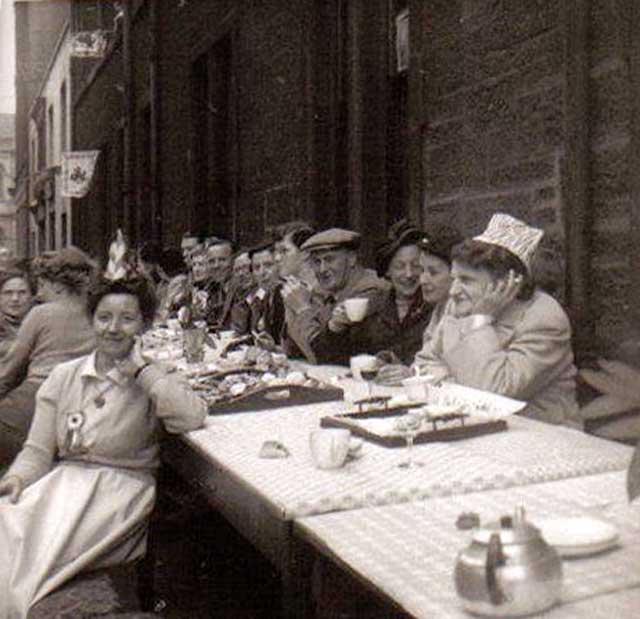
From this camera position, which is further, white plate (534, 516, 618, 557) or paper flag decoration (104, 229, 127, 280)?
paper flag decoration (104, 229, 127, 280)

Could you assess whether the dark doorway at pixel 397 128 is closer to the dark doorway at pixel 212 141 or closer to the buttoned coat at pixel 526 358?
the buttoned coat at pixel 526 358

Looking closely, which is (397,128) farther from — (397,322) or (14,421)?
(14,421)

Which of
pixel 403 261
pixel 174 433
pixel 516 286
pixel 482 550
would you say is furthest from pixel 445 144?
pixel 482 550

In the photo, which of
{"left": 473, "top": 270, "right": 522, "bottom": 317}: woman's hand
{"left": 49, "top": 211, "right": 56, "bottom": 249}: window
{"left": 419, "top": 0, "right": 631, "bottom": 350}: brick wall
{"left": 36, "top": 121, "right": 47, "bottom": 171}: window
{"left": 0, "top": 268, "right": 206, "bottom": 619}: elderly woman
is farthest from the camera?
{"left": 36, "top": 121, "right": 47, "bottom": 171}: window

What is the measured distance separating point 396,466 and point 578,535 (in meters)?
0.70

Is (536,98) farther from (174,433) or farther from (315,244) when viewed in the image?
(174,433)

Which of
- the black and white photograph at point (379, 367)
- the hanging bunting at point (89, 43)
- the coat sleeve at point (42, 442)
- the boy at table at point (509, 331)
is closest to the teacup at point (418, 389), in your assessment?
the black and white photograph at point (379, 367)

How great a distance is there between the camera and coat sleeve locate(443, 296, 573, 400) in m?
3.29

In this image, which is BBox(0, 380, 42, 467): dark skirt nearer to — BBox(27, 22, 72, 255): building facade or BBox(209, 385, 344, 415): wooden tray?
BBox(209, 385, 344, 415): wooden tray

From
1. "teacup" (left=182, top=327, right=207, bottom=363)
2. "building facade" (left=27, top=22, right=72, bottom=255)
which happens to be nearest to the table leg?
"teacup" (left=182, top=327, right=207, bottom=363)

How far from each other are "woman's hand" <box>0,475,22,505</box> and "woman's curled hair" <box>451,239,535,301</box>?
1.55 meters

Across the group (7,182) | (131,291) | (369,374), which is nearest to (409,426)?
(369,374)

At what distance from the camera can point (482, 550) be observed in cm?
148

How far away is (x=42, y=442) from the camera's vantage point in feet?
10.2
